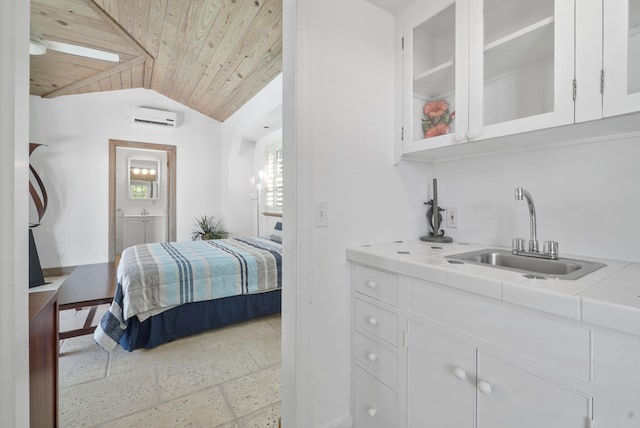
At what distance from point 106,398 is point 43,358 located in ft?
3.44

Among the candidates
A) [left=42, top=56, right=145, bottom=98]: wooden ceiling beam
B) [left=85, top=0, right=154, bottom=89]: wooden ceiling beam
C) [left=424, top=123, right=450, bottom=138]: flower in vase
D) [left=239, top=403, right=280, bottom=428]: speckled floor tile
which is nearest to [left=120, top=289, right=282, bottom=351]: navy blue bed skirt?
[left=239, top=403, right=280, bottom=428]: speckled floor tile

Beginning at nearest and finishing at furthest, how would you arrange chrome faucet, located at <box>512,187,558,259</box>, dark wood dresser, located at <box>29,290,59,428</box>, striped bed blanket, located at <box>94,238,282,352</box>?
dark wood dresser, located at <box>29,290,59,428</box> < chrome faucet, located at <box>512,187,558,259</box> < striped bed blanket, located at <box>94,238,282,352</box>

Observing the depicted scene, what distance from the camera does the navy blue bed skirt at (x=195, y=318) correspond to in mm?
2328

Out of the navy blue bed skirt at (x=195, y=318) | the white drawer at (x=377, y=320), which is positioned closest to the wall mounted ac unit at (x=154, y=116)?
the navy blue bed skirt at (x=195, y=318)

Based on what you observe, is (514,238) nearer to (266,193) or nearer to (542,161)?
(542,161)

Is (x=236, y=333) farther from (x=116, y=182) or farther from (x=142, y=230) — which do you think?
(x=142, y=230)

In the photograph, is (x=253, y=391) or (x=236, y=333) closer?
(x=253, y=391)

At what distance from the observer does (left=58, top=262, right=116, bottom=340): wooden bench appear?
2.28 meters

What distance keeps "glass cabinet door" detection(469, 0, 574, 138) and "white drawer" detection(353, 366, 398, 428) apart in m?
1.22

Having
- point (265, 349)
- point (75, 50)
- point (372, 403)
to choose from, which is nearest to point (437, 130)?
point (372, 403)

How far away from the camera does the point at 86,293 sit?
2568 mm

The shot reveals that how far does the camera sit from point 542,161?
1.35 meters

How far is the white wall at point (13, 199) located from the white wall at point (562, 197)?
5.97ft

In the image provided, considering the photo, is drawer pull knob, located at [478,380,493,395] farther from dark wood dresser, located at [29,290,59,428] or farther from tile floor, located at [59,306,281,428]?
dark wood dresser, located at [29,290,59,428]
